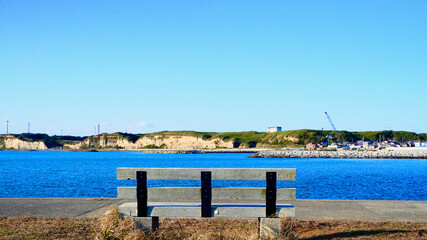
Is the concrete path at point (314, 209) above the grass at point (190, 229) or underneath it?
underneath

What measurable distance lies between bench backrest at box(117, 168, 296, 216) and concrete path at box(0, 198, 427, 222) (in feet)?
8.30

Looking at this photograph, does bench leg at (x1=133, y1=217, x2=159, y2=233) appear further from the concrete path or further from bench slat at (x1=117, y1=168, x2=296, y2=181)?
the concrete path

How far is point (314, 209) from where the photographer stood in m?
9.23

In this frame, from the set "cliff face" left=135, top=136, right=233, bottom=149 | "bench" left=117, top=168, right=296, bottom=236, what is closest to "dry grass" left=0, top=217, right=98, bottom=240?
"bench" left=117, top=168, right=296, bottom=236

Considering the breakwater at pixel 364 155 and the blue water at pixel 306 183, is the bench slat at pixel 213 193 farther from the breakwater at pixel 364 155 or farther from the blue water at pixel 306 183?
the breakwater at pixel 364 155

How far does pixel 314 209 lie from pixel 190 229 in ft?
11.1

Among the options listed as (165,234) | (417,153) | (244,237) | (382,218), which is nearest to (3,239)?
(165,234)

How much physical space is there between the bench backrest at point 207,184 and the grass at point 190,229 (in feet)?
1.30

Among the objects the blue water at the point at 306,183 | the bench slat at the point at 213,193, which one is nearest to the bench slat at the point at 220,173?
the bench slat at the point at 213,193

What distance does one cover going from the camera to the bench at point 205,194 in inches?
233

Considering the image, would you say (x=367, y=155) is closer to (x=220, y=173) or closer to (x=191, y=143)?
(x=220, y=173)

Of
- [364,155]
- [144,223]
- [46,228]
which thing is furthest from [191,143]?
[144,223]

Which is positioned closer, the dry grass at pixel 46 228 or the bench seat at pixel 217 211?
the bench seat at pixel 217 211

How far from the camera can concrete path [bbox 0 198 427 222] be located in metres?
8.43
